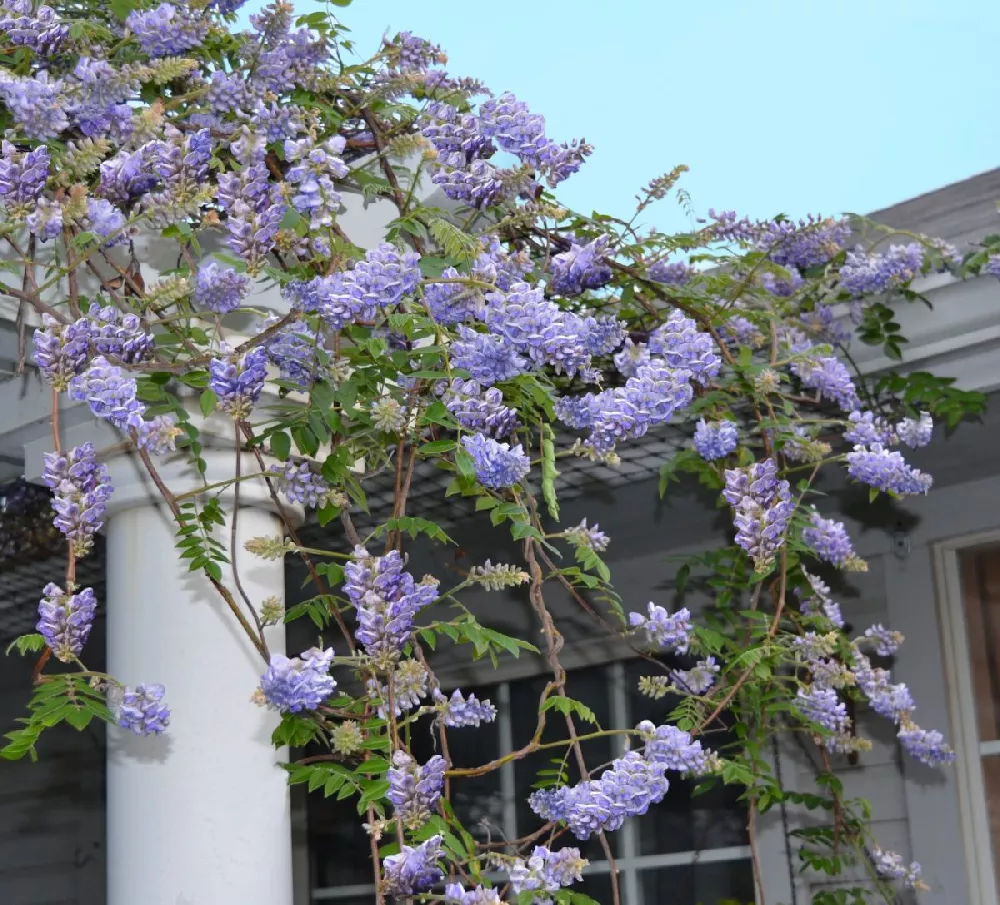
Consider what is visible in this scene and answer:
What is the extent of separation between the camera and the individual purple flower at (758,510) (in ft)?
6.40

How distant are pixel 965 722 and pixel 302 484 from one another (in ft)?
6.99

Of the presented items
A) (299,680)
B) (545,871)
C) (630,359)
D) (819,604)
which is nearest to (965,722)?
(819,604)

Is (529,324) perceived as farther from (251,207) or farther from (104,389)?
(104,389)

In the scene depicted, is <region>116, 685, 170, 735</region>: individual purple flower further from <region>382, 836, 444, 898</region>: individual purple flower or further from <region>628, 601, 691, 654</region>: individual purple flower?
<region>628, 601, 691, 654</region>: individual purple flower

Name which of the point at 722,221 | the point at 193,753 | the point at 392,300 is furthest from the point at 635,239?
the point at 193,753

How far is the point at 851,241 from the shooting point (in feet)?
10.4

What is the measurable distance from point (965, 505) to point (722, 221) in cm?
101

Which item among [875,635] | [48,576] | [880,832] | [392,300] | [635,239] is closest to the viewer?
[392,300]

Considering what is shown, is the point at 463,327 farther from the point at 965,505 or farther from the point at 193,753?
the point at 965,505

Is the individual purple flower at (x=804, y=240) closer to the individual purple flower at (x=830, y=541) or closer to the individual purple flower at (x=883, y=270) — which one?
the individual purple flower at (x=883, y=270)

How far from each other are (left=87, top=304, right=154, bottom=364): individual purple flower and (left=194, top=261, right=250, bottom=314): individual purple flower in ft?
0.45

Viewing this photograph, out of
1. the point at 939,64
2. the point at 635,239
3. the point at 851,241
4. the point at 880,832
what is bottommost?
the point at 880,832

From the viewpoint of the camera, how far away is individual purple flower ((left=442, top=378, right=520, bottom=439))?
175cm

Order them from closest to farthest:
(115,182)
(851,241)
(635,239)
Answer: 1. (115,182)
2. (635,239)
3. (851,241)
